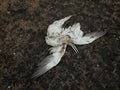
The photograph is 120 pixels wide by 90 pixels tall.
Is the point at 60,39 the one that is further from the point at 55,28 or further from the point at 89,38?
the point at 89,38

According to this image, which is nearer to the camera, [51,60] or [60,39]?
[51,60]

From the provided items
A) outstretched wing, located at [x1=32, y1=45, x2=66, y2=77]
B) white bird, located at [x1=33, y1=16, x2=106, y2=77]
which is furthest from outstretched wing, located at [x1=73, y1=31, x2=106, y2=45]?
outstretched wing, located at [x1=32, y1=45, x2=66, y2=77]

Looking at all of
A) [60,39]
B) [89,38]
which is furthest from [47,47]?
[89,38]

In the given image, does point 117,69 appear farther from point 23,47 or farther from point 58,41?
point 23,47

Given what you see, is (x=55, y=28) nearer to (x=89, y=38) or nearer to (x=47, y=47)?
(x=47, y=47)

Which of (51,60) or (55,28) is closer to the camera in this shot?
(51,60)
